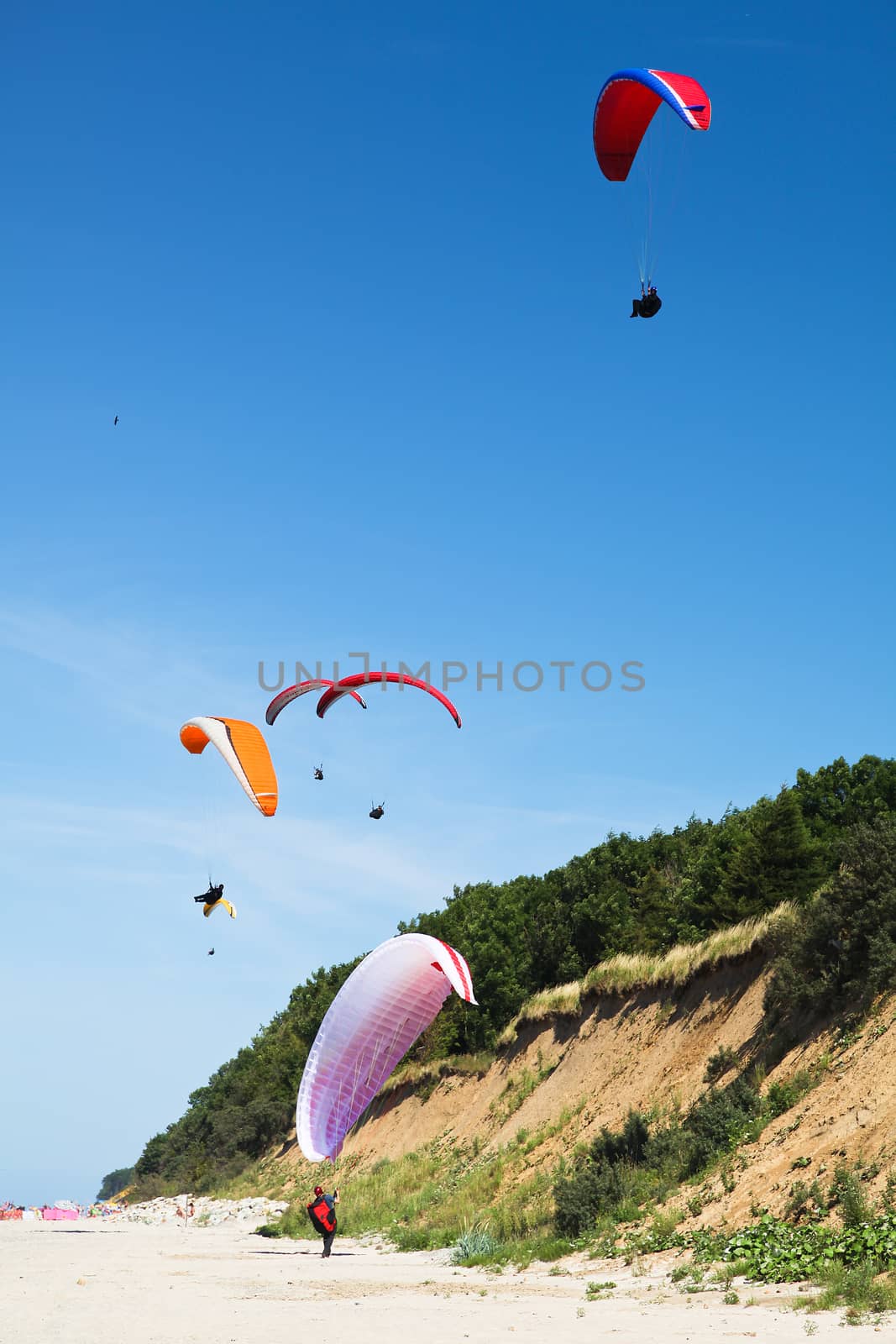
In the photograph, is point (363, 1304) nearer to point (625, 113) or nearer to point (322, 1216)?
point (322, 1216)

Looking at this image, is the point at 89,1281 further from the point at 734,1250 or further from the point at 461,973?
the point at 734,1250

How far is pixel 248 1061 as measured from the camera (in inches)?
2813

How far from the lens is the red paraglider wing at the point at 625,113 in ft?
56.3

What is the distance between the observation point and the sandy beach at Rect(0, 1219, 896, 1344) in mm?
12000

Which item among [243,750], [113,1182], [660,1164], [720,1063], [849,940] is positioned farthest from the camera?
[113,1182]

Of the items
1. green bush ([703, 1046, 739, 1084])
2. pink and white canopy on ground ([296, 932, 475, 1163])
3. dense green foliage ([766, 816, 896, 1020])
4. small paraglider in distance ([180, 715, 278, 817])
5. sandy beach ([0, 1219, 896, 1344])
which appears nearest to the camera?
sandy beach ([0, 1219, 896, 1344])

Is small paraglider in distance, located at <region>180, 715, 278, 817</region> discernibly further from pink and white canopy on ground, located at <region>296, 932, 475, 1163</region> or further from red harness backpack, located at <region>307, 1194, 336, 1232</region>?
red harness backpack, located at <region>307, 1194, 336, 1232</region>

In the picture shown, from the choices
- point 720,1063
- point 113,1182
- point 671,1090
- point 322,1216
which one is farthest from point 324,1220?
point 113,1182

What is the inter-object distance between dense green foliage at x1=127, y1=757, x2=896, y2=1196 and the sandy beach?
6479mm

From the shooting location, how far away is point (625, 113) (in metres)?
19.2

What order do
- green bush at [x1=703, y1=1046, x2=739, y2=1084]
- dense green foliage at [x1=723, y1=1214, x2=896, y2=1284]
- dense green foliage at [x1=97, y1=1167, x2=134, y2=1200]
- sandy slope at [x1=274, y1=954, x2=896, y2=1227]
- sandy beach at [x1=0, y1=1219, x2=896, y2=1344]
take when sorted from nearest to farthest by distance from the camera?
sandy beach at [x1=0, y1=1219, x2=896, y2=1344] → dense green foliage at [x1=723, y1=1214, x2=896, y2=1284] → sandy slope at [x1=274, y1=954, x2=896, y2=1227] → green bush at [x1=703, y1=1046, x2=739, y2=1084] → dense green foliage at [x1=97, y1=1167, x2=134, y2=1200]

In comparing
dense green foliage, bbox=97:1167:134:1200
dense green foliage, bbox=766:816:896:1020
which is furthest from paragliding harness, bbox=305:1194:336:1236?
dense green foliage, bbox=97:1167:134:1200

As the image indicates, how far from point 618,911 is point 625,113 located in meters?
20.7

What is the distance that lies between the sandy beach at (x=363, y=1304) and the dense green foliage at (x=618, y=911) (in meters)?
6.48
